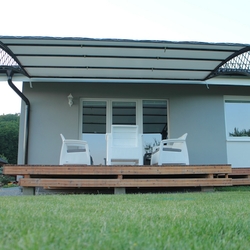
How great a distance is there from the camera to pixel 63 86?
8.12 m

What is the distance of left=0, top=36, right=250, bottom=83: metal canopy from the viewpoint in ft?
19.2

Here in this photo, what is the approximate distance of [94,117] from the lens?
8195 mm

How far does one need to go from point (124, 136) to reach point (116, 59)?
1637 mm

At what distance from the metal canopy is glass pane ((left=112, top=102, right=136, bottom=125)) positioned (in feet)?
2.53

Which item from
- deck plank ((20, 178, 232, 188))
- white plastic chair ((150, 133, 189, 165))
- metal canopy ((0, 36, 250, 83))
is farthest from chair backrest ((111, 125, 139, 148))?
metal canopy ((0, 36, 250, 83))

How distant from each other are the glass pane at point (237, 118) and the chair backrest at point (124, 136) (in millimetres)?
3333

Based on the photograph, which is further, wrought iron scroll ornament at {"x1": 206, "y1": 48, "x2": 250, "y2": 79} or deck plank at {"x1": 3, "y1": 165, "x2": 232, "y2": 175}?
wrought iron scroll ornament at {"x1": 206, "y1": 48, "x2": 250, "y2": 79}

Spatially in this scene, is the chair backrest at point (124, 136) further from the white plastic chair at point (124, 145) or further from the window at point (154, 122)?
the window at point (154, 122)

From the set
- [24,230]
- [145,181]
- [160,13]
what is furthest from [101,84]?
[24,230]

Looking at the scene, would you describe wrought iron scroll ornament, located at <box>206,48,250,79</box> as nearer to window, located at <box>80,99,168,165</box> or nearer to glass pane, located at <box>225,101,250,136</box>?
glass pane, located at <box>225,101,250,136</box>

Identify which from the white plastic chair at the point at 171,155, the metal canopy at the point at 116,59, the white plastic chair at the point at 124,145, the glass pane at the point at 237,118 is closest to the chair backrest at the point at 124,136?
the white plastic chair at the point at 124,145

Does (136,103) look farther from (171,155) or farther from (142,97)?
(171,155)

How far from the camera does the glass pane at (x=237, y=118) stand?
8.57m

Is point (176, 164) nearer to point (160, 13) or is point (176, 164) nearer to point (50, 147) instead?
point (50, 147)
